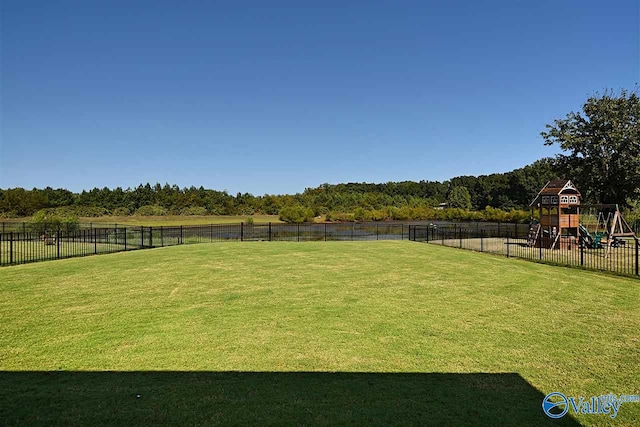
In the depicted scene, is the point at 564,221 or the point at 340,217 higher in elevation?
the point at 564,221

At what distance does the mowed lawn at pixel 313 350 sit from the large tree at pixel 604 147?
21.2 metres

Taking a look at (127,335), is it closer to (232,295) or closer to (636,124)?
(232,295)

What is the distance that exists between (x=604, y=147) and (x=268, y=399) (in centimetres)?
3323

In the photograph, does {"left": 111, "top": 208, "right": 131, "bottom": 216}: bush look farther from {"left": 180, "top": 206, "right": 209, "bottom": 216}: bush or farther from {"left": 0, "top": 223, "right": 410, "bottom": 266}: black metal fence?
{"left": 0, "top": 223, "right": 410, "bottom": 266}: black metal fence

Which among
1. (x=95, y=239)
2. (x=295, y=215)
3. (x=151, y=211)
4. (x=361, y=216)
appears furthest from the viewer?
(x=361, y=216)

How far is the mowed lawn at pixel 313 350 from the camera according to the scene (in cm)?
396

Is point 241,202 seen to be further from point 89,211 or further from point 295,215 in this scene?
point 89,211

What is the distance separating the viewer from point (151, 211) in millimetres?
71250

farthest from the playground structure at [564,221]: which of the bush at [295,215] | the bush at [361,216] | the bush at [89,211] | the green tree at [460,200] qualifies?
the green tree at [460,200]

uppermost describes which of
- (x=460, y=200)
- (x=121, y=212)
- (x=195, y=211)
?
(x=460, y=200)

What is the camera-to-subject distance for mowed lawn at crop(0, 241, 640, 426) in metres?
3.96

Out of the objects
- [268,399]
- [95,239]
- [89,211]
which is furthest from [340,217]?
[268,399]

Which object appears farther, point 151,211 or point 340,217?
point 340,217

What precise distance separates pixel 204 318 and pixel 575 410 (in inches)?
234
